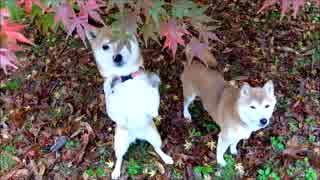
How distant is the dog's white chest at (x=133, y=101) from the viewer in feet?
10.1

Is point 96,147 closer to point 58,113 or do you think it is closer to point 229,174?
point 58,113

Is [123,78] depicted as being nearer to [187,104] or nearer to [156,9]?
[156,9]

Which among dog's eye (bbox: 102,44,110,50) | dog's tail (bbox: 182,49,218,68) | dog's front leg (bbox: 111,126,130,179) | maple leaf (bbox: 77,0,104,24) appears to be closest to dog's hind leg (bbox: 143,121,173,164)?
dog's front leg (bbox: 111,126,130,179)

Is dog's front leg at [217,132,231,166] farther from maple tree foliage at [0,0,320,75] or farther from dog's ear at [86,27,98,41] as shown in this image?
dog's ear at [86,27,98,41]

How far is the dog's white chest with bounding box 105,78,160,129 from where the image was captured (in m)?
3.08

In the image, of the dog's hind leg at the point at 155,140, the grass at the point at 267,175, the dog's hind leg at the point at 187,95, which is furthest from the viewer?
the dog's hind leg at the point at 187,95

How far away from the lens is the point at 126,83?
10.1 ft

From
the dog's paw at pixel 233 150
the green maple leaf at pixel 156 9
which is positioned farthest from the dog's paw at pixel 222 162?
the green maple leaf at pixel 156 9

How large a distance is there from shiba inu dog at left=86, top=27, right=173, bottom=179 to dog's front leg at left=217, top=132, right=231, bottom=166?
1.61ft

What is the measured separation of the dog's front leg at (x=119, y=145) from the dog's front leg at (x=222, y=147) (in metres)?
0.63

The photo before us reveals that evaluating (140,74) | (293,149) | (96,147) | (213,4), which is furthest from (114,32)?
(213,4)

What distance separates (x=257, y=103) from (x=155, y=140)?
0.81m

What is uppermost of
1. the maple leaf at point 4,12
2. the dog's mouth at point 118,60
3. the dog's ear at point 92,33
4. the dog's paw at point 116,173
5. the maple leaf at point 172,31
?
the maple leaf at point 4,12

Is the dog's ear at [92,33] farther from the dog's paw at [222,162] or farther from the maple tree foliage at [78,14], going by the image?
the dog's paw at [222,162]
